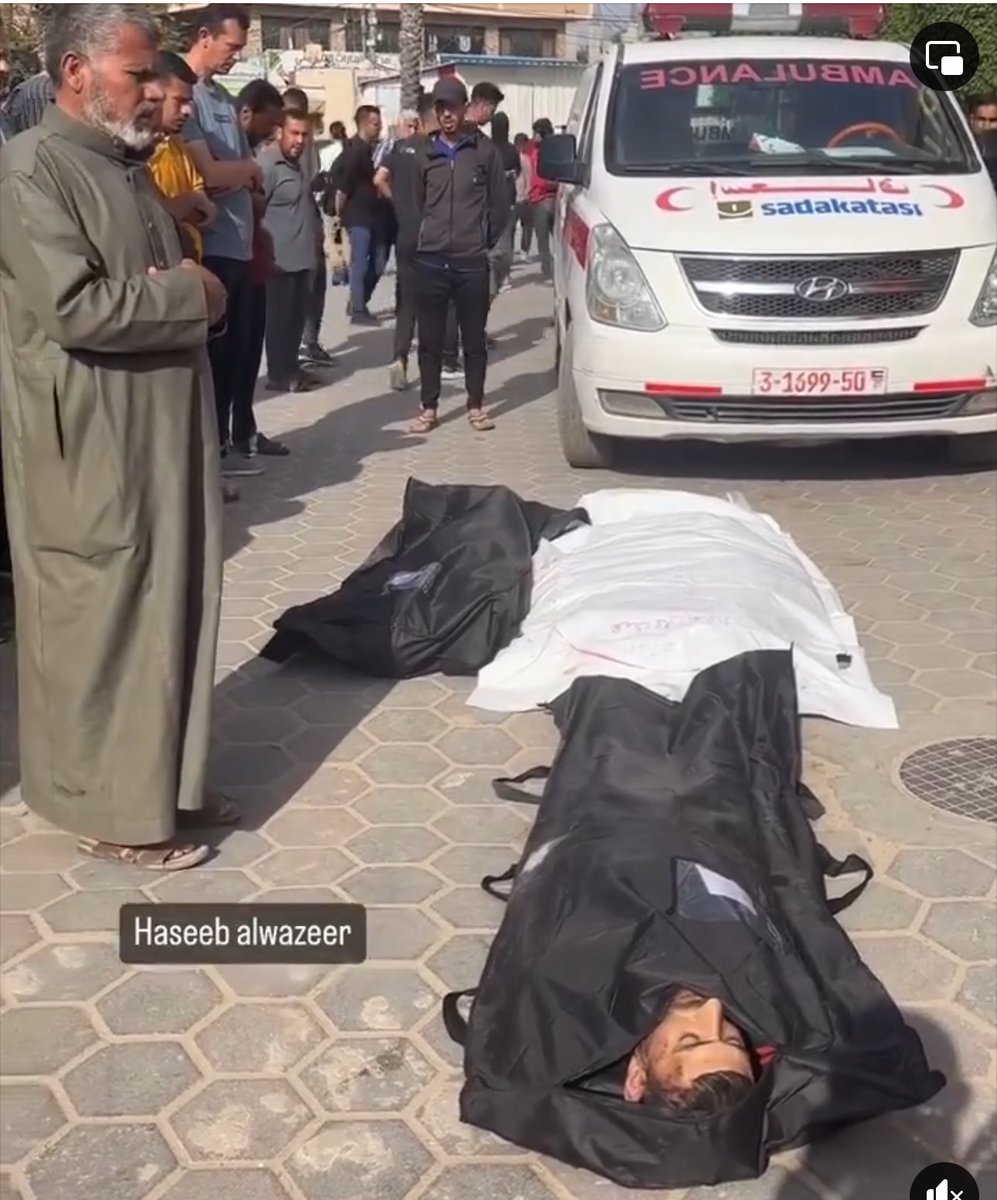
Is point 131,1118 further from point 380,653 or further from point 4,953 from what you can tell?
point 380,653

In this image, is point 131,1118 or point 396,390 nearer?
point 131,1118

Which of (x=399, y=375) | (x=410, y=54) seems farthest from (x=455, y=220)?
(x=410, y=54)

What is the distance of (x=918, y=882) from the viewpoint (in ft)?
12.2

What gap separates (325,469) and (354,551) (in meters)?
1.70

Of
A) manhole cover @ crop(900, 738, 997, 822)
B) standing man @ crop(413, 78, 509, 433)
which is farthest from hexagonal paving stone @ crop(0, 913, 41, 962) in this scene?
standing man @ crop(413, 78, 509, 433)

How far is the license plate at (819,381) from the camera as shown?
22.8ft

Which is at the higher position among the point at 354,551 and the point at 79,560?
the point at 79,560

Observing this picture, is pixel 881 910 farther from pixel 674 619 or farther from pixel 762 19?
pixel 762 19

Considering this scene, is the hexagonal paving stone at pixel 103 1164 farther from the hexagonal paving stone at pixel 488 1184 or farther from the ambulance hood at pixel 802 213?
the ambulance hood at pixel 802 213

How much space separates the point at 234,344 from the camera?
7426 millimetres

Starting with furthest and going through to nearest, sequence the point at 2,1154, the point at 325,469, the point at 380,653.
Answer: the point at 325,469
the point at 380,653
the point at 2,1154

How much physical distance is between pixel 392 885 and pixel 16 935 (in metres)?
0.89

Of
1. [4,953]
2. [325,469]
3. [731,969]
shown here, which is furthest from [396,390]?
[731,969]

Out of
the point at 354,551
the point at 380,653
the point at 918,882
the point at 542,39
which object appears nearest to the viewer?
the point at 918,882
